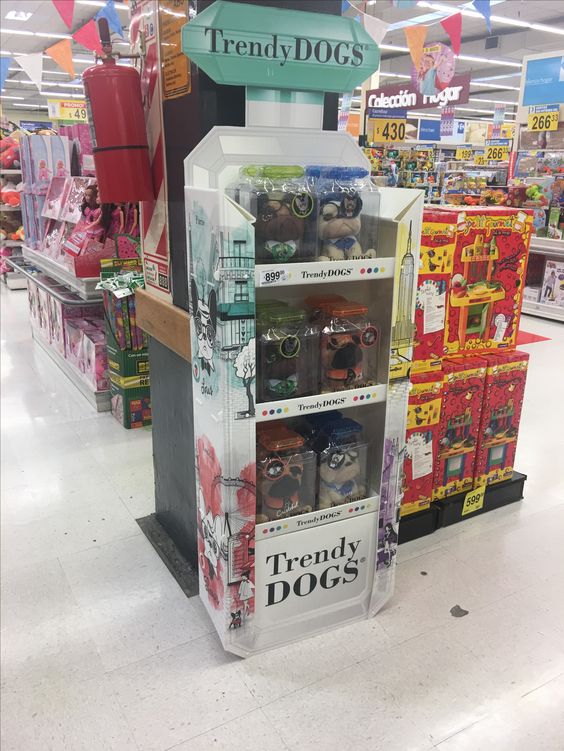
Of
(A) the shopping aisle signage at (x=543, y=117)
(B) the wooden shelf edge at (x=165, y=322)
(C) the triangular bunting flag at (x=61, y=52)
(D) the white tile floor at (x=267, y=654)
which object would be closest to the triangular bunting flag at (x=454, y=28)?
(A) the shopping aisle signage at (x=543, y=117)

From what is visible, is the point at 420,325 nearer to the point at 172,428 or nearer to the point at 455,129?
the point at 172,428

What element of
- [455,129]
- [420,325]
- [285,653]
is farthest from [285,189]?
[455,129]

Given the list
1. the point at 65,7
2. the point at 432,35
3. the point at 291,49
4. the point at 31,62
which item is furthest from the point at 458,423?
the point at 432,35

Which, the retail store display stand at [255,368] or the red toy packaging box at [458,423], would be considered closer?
the retail store display stand at [255,368]

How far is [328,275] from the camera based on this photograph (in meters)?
1.77

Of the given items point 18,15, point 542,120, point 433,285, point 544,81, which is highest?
point 18,15

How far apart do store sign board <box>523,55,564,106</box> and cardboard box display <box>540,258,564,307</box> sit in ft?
6.56

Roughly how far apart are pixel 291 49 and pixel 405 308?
2.71 ft

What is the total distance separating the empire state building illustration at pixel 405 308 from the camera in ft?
6.27

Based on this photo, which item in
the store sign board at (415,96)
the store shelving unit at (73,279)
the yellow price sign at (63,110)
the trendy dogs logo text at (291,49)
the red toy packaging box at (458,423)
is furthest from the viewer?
the yellow price sign at (63,110)

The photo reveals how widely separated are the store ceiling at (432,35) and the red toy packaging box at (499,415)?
6529 millimetres

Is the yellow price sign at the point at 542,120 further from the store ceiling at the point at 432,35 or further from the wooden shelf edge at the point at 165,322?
the wooden shelf edge at the point at 165,322

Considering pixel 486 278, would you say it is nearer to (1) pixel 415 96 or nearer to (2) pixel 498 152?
(1) pixel 415 96

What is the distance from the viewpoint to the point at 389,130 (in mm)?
10062
